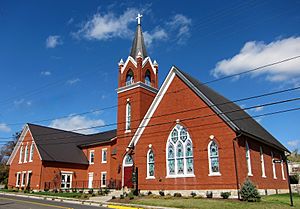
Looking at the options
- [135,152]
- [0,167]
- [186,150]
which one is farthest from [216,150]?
[0,167]

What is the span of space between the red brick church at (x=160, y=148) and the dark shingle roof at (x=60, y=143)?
7.0 inches

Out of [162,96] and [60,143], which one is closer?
[162,96]

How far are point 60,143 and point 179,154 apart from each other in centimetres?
2317

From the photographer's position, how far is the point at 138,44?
39.1 metres

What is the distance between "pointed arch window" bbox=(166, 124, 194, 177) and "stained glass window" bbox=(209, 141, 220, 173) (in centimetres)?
190

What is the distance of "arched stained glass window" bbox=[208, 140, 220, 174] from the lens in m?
24.2

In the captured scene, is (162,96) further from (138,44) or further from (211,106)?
(138,44)

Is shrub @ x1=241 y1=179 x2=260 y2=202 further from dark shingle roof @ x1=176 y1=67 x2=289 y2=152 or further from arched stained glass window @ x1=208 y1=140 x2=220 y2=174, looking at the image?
dark shingle roof @ x1=176 y1=67 x2=289 y2=152

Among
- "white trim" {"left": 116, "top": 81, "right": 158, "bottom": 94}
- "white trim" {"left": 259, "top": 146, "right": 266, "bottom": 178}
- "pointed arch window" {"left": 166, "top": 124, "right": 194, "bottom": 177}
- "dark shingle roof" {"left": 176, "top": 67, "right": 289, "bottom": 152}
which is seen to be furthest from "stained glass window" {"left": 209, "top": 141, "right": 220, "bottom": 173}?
"white trim" {"left": 116, "top": 81, "right": 158, "bottom": 94}

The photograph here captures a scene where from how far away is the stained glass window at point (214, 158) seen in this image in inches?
954

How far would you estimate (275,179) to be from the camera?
1209 inches

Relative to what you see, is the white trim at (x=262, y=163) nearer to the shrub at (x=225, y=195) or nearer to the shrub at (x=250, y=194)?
the shrub at (x=225, y=195)

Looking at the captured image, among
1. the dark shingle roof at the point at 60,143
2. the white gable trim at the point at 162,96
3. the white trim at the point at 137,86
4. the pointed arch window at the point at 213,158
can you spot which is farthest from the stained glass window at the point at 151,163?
the dark shingle roof at the point at 60,143

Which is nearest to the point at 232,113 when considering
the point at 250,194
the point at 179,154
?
the point at 179,154
